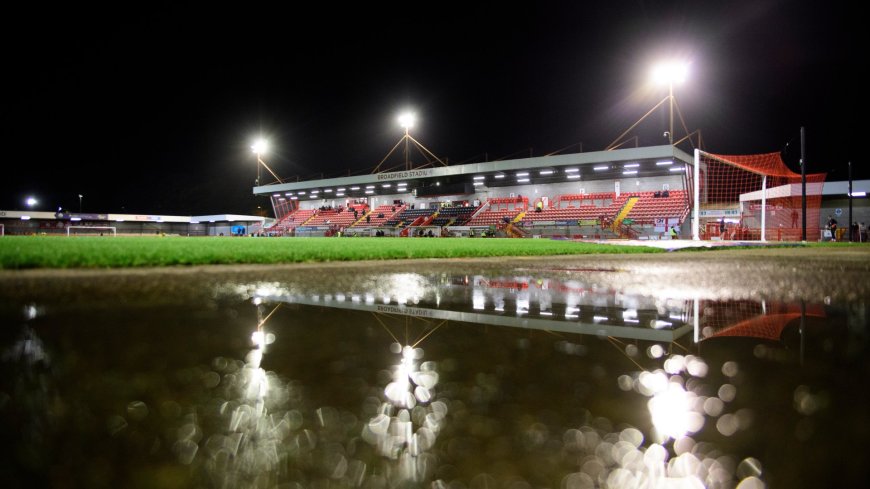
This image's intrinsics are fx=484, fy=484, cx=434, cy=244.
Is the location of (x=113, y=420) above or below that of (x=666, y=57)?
below

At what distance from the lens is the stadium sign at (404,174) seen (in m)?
46.8

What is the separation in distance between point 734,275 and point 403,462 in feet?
26.1

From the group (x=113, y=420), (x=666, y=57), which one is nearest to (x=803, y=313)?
(x=113, y=420)

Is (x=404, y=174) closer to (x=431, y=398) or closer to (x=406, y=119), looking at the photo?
(x=406, y=119)

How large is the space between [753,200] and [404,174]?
96.5ft

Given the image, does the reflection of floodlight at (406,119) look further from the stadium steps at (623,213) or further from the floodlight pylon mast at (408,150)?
the stadium steps at (623,213)

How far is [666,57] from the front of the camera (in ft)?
88.7

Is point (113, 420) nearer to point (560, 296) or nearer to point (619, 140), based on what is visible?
point (560, 296)

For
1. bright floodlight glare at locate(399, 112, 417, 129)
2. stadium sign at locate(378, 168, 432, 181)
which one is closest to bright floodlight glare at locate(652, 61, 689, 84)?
bright floodlight glare at locate(399, 112, 417, 129)

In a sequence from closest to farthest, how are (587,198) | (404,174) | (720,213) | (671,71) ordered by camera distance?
1. (671,71)
2. (720,213)
3. (587,198)
4. (404,174)

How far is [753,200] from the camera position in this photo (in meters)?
35.7

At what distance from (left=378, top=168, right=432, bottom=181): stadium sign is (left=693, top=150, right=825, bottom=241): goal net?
23.3 m

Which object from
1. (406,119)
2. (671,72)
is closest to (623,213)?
(671,72)

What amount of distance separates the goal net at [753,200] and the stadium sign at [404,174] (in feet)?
76.3
